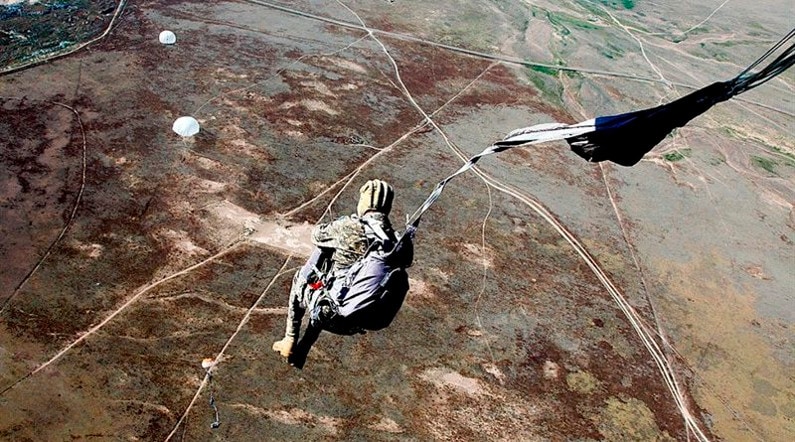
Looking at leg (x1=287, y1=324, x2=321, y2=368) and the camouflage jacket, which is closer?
the camouflage jacket

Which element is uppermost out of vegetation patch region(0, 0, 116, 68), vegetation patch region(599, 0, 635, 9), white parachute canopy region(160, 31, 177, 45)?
vegetation patch region(599, 0, 635, 9)

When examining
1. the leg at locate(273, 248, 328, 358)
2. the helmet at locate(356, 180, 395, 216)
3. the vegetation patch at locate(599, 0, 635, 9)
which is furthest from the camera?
the vegetation patch at locate(599, 0, 635, 9)

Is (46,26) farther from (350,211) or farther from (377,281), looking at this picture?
(377,281)

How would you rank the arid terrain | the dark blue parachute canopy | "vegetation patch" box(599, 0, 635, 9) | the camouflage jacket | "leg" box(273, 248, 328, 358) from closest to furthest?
1. the dark blue parachute canopy
2. the camouflage jacket
3. "leg" box(273, 248, 328, 358)
4. the arid terrain
5. "vegetation patch" box(599, 0, 635, 9)

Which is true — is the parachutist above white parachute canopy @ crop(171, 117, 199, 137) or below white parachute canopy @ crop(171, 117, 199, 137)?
Result: above

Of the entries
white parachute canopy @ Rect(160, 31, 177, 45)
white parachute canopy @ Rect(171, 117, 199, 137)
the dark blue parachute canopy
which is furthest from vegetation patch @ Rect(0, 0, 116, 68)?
the dark blue parachute canopy

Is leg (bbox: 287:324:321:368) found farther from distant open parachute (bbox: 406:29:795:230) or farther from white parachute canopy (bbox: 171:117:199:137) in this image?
white parachute canopy (bbox: 171:117:199:137)
